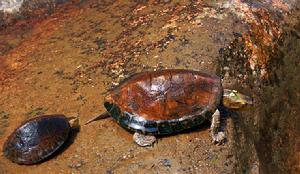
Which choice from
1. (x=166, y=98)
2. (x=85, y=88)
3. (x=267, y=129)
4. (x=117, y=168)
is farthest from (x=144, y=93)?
(x=267, y=129)

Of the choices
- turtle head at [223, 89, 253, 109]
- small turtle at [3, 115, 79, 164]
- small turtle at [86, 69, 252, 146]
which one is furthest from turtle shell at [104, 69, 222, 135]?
small turtle at [3, 115, 79, 164]

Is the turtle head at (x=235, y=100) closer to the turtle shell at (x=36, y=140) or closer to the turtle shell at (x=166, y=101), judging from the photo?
the turtle shell at (x=166, y=101)

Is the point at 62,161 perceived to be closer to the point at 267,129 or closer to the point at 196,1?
the point at 267,129

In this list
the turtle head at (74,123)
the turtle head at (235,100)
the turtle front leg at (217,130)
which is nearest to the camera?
the turtle front leg at (217,130)

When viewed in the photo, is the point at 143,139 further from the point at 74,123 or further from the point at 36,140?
the point at 36,140

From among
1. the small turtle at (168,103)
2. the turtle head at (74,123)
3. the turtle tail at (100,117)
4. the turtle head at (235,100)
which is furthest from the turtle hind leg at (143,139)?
the turtle head at (235,100)

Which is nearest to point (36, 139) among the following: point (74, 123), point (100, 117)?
point (74, 123)

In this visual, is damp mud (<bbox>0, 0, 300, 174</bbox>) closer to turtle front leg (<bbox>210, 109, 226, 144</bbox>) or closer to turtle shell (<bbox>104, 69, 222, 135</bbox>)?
turtle front leg (<bbox>210, 109, 226, 144</bbox>)
